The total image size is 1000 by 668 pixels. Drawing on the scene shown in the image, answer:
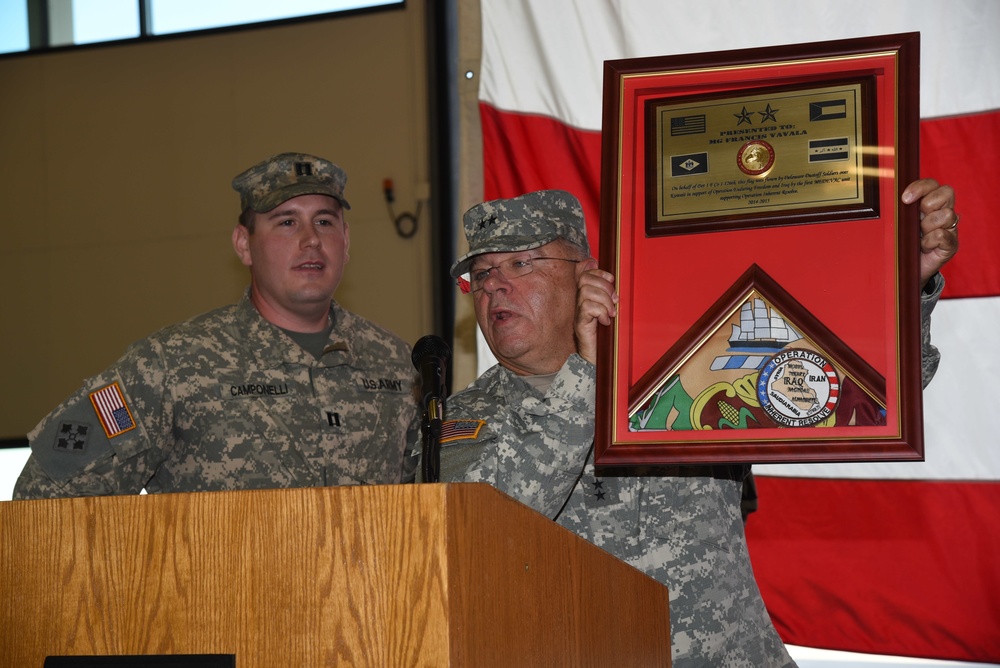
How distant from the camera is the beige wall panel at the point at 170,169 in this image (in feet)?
14.1

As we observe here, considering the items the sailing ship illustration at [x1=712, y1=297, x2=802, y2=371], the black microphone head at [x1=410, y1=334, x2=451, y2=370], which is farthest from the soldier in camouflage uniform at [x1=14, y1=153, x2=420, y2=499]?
the sailing ship illustration at [x1=712, y1=297, x2=802, y2=371]

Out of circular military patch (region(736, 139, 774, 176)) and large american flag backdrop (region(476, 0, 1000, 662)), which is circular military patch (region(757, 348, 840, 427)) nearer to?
circular military patch (region(736, 139, 774, 176))

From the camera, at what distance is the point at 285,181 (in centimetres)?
274

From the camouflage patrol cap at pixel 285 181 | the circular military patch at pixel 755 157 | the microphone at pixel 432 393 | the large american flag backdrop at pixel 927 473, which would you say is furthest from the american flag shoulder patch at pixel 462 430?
the large american flag backdrop at pixel 927 473

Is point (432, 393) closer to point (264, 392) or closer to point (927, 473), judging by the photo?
point (264, 392)

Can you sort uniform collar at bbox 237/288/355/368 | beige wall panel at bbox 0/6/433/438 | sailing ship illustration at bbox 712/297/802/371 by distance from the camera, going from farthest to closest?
beige wall panel at bbox 0/6/433/438 < uniform collar at bbox 237/288/355/368 < sailing ship illustration at bbox 712/297/802/371

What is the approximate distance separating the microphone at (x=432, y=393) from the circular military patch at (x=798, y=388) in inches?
18.5

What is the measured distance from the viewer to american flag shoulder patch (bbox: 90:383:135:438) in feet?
7.84

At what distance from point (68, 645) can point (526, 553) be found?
45 cm

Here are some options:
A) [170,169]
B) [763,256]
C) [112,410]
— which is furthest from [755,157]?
[170,169]

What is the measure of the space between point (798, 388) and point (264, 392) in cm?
146

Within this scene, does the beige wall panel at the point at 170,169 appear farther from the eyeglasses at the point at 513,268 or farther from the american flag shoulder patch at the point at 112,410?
the eyeglasses at the point at 513,268

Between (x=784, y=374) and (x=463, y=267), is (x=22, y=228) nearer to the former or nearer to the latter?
(x=463, y=267)

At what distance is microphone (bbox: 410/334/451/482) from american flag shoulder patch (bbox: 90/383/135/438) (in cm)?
112
